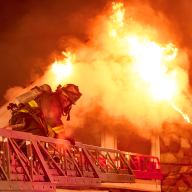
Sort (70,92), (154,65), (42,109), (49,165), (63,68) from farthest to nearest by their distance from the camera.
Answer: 1. (63,68)
2. (154,65)
3. (70,92)
4. (42,109)
5. (49,165)

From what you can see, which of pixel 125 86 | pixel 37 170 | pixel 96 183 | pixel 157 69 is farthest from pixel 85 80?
Result: pixel 37 170

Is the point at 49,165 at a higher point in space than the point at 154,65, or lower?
lower

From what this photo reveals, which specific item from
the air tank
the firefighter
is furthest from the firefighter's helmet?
the air tank

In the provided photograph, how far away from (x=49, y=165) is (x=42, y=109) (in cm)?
118

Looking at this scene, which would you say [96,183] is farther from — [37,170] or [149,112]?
[149,112]

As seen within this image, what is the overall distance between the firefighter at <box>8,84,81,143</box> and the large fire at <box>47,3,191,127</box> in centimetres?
429

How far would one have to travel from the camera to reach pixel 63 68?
41.5 ft

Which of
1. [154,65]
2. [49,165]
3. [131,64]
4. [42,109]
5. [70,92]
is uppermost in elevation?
[131,64]

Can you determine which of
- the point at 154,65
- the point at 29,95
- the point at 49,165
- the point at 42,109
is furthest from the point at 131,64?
the point at 49,165

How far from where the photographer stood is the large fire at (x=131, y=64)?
41.1ft

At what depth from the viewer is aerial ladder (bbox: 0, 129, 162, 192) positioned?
575 centimetres

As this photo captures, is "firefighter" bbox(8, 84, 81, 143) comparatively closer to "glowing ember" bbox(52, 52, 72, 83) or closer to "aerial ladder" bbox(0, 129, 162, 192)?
"aerial ladder" bbox(0, 129, 162, 192)

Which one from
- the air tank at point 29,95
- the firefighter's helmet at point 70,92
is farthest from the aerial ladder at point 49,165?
the firefighter's helmet at point 70,92

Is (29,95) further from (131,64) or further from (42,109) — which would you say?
(131,64)
